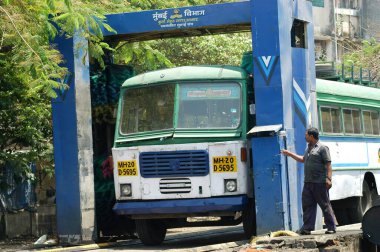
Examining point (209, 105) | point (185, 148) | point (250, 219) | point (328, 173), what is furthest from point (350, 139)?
point (185, 148)

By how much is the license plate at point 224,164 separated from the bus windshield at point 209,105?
62 centimetres

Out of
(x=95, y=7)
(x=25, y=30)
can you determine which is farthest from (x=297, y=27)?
(x=25, y=30)

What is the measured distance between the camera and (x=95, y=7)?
17.0 meters

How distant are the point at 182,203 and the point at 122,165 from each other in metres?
1.33

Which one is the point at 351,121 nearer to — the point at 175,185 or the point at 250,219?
the point at 250,219

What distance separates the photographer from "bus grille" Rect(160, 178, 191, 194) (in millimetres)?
15219

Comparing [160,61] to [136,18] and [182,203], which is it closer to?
[136,18]

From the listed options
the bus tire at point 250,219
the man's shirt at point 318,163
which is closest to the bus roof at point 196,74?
the man's shirt at point 318,163

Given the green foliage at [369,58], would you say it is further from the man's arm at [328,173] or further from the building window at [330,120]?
the man's arm at [328,173]

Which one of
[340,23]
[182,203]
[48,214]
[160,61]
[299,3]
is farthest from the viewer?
[340,23]

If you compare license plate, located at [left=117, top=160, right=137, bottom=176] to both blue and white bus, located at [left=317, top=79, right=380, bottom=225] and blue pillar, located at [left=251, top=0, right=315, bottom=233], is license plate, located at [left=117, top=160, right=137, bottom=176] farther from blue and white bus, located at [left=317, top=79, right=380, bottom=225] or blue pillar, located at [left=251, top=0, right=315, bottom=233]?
blue and white bus, located at [left=317, top=79, right=380, bottom=225]

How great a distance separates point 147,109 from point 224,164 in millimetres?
1911

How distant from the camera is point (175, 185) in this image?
1527 centimetres

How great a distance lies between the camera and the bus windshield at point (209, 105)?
1551 centimetres
